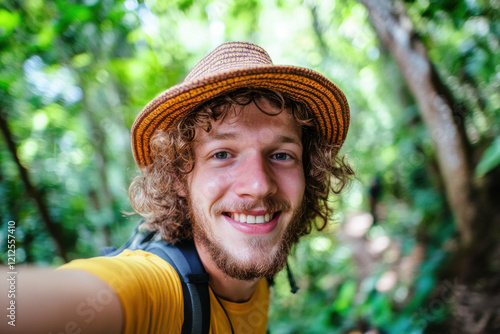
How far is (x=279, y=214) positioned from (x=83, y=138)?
3511 mm

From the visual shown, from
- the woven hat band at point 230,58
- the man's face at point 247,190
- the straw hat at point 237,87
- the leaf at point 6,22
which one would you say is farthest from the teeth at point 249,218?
the leaf at point 6,22

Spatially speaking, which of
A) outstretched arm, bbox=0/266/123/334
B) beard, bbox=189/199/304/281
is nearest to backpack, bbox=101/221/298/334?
beard, bbox=189/199/304/281

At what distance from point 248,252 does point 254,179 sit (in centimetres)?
38

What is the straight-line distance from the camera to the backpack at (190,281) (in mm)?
1226

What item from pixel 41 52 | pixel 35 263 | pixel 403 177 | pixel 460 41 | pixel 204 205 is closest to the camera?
pixel 204 205

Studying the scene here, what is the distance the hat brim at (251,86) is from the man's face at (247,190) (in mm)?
159

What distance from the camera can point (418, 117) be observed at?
504 centimetres

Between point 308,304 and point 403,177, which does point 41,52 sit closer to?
point 308,304

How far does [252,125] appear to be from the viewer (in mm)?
1516

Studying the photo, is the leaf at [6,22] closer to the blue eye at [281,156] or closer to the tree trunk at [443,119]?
the blue eye at [281,156]

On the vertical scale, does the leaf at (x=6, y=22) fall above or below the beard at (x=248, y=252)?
above

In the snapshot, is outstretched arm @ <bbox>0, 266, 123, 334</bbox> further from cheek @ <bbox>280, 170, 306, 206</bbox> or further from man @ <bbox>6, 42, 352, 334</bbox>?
cheek @ <bbox>280, 170, 306, 206</bbox>

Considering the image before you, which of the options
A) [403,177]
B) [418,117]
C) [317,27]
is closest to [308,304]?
[403,177]

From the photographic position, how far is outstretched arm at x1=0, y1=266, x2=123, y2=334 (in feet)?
2.23
